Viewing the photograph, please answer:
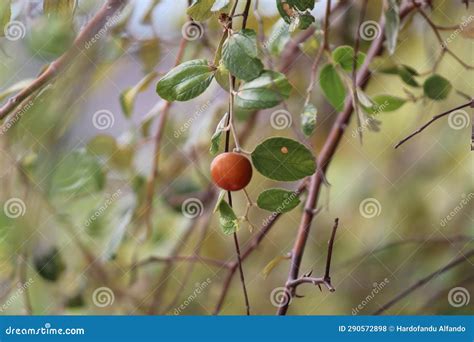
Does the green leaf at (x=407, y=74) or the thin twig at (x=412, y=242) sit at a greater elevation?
the green leaf at (x=407, y=74)

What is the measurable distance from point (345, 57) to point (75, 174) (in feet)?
1.16

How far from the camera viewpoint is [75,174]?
2.62 ft

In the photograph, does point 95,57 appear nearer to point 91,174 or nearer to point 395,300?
point 91,174

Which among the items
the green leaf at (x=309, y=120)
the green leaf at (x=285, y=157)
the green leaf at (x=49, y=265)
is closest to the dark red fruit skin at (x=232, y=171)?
the green leaf at (x=285, y=157)

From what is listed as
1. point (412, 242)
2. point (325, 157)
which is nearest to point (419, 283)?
point (412, 242)

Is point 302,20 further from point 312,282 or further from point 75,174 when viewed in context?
point 75,174

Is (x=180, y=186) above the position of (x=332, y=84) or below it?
below

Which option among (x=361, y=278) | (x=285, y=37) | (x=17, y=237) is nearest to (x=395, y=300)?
(x=361, y=278)

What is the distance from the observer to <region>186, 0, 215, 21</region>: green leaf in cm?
53

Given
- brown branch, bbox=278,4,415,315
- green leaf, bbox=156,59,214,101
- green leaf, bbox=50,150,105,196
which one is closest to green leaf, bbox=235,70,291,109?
green leaf, bbox=156,59,214,101

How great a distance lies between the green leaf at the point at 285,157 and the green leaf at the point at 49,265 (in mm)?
386

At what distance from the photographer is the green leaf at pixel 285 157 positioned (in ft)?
1.75

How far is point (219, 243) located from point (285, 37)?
0.37m

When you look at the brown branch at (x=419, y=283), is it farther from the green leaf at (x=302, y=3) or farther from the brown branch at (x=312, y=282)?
the green leaf at (x=302, y=3)
